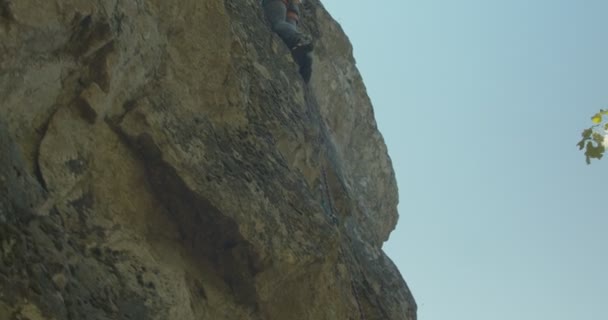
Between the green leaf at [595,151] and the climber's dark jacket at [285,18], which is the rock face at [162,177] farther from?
the green leaf at [595,151]

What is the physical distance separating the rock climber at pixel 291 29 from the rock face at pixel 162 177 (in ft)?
2.96

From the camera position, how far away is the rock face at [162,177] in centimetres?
542

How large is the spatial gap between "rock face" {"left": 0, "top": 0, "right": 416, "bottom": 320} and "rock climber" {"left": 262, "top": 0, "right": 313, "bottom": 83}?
2.96 feet

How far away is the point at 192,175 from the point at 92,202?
936 millimetres

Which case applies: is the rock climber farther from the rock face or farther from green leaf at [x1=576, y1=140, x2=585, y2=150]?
green leaf at [x1=576, y1=140, x2=585, y2=150]

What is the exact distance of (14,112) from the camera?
5.90 m

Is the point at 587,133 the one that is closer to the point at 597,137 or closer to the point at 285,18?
the point at 597,137

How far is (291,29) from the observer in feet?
34.9

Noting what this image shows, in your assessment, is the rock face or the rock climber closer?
the rock face

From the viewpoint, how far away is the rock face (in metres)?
5.42

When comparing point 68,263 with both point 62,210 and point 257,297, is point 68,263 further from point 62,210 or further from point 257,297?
point 257,297

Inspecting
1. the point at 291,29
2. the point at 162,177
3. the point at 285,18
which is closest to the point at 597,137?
the point at 162,177

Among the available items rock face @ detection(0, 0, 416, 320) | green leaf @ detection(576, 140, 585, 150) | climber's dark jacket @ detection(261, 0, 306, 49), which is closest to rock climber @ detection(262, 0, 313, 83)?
climber's dark jacket @ detection(261, 0, 306, 49)

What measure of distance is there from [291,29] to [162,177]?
422cm
